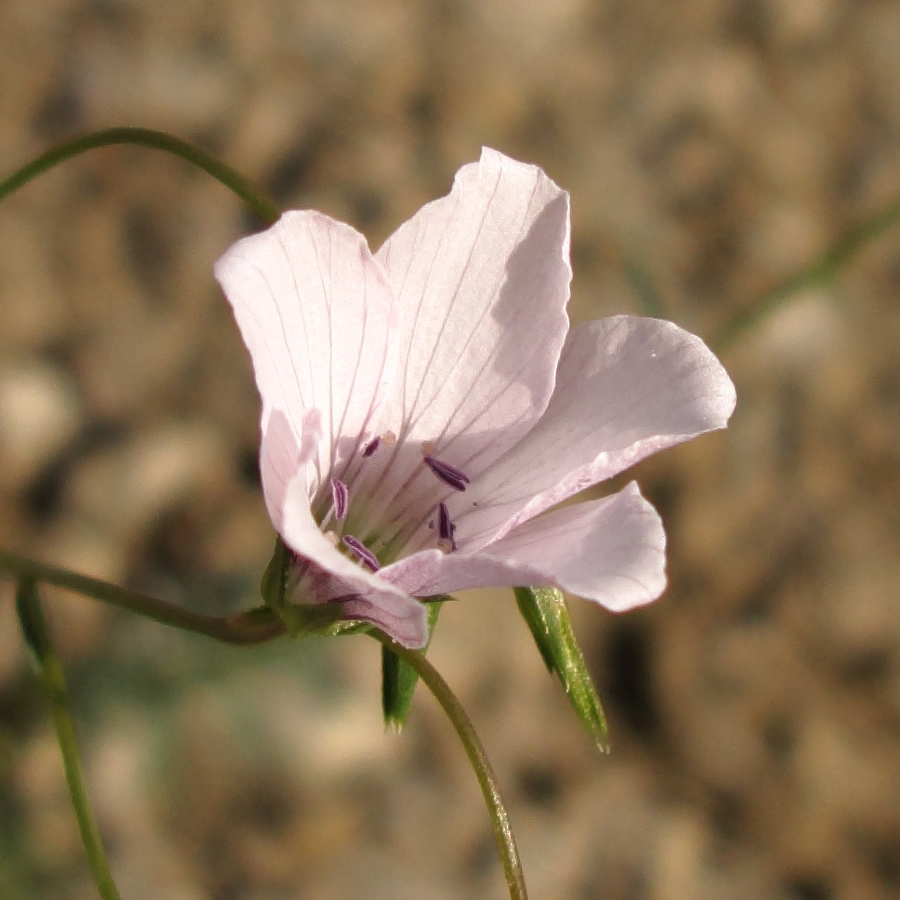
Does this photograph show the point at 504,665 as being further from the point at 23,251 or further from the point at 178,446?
the point at 23,251

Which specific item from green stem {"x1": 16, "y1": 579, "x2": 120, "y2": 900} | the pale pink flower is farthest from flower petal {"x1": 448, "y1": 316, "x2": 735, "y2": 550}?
green stem {"x1": 16, "y1": 579, "x2": 120, "y2": 900}

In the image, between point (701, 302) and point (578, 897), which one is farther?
point (701, 302)

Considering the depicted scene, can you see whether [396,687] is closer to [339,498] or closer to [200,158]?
[339,498]

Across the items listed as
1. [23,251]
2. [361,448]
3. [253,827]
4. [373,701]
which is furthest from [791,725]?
[23,251]

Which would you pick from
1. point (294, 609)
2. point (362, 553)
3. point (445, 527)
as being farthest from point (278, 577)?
point (445, 527)

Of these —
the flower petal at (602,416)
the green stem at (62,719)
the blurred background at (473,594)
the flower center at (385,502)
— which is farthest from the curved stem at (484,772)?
the blurred background at (473,594)

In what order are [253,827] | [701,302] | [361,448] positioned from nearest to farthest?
[361,448] → [253,827] → [701,302]
